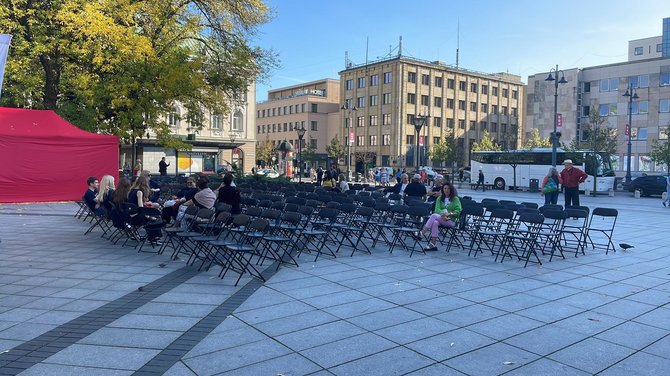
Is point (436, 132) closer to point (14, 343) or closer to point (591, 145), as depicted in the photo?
point (591, 145)

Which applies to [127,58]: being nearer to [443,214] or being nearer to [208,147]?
[443,214]

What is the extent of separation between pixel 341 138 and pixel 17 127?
69901 millimetres

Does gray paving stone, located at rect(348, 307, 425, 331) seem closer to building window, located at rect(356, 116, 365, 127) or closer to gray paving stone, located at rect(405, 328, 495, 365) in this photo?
gray paving stone, located at rect(405, 328, 495, 365)

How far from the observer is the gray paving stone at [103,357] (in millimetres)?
4250

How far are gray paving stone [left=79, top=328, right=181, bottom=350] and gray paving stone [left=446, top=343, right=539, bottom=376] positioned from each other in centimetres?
248

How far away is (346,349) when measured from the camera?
4680 millimetres

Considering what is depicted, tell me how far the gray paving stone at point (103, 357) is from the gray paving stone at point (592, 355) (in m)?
3.40

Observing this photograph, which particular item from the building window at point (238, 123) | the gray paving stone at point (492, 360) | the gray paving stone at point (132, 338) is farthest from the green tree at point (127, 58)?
the building window at point (238, 123)

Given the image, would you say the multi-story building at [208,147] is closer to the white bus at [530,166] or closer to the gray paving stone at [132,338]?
the white bus at [530,166]

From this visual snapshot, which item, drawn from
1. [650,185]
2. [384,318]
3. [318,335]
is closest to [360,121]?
[650,185]

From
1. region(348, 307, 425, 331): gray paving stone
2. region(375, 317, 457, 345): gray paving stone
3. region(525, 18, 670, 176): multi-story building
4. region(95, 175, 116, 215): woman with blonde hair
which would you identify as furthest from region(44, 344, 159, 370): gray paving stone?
region(525, 18, 670, 176): multi-story building

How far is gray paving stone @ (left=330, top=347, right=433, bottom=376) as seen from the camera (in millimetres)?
4203

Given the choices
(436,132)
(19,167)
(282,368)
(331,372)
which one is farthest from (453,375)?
(436,132)

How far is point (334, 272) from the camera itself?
7945mm
